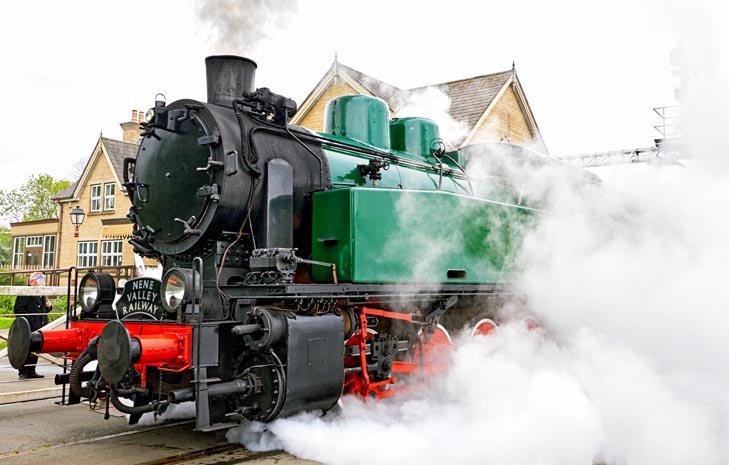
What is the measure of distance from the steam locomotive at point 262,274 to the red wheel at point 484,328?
0.47 m

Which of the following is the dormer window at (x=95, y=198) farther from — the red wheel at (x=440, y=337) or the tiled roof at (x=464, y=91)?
the red wheel at (x=440, y=337)

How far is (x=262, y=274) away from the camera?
15.6 feet

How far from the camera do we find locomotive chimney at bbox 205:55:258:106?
542cm

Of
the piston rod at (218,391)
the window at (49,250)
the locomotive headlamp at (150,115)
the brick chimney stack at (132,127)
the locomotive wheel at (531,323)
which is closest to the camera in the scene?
the piston rod at (218,391)

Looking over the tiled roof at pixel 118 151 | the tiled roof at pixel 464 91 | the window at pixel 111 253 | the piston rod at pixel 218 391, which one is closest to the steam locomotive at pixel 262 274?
the piston rod at pixel 218 391

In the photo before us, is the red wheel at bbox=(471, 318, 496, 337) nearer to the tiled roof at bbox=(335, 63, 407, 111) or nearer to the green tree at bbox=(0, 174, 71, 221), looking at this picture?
the tiled roof at bbox=(335, 63, 407, 111)

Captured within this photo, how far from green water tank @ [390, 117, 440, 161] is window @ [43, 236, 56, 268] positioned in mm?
30380

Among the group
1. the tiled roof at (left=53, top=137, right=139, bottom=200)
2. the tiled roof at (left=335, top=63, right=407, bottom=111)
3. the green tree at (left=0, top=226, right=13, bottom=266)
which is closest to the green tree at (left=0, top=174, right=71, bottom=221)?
the green tree at (left=0, top=226, right=13, bottom=266)

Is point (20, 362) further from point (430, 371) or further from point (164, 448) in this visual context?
point (430, 371)

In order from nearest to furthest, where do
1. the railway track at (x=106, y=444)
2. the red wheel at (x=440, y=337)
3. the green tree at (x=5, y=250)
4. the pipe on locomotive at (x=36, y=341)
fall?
the railway track at (x=106, y=444) → the pipe on locomotive at (x=36, y=341) → the red wheel at (x=440, y=337) → the green tree at (x=5, y=250)

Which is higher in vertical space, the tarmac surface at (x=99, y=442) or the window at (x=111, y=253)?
the window at (x=111, y=253)

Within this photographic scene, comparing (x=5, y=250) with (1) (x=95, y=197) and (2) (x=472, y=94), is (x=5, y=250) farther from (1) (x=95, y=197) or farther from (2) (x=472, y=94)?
(2) (x=472, y=94)

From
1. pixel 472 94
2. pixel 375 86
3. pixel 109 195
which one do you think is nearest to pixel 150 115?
pixel 375 86

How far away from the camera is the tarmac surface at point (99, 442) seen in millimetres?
4676
